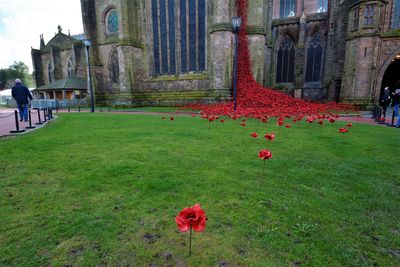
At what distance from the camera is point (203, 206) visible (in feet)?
8.25

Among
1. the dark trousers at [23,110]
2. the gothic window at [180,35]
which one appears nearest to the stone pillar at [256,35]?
the gothic window at [180,35]

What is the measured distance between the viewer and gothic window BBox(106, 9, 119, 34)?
22.3 metres

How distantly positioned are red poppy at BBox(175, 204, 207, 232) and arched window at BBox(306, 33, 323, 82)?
25089 millimetres

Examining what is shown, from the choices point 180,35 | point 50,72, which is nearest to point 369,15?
point 180,35

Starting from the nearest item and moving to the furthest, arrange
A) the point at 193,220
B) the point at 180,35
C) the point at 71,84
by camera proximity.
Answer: the point at 193,220, the point at 180,35, the point at 71,84

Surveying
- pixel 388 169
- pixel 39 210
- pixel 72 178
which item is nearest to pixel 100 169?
pixel 72 178

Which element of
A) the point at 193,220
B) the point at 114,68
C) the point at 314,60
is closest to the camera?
the point at 193,220

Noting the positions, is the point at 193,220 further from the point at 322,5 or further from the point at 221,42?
the point at 322,5

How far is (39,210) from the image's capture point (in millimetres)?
2449

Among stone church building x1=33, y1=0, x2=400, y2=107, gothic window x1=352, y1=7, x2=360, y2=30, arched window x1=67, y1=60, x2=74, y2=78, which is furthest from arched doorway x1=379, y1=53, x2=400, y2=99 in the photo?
arched window x1=67, y1=60, x2=74, y2=78

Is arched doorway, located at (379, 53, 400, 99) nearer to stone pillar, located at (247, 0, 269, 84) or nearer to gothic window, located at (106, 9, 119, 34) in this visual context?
stone pillar, located at (247, 0, 269, 84)

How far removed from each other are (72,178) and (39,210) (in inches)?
36.9

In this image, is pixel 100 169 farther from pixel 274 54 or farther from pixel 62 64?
pixel 62 64

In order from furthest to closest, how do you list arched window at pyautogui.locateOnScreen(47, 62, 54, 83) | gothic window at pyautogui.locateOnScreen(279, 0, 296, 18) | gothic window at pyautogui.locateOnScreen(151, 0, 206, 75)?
arched window at pyautogui.locateOnScreen(47, 62, 54, 83) → gothic window at pyautogui.locateOnScreen(279, 0, 296, 18) → gothic window at pyautogui.locateOnScreen(151, 0, 206, 75)
